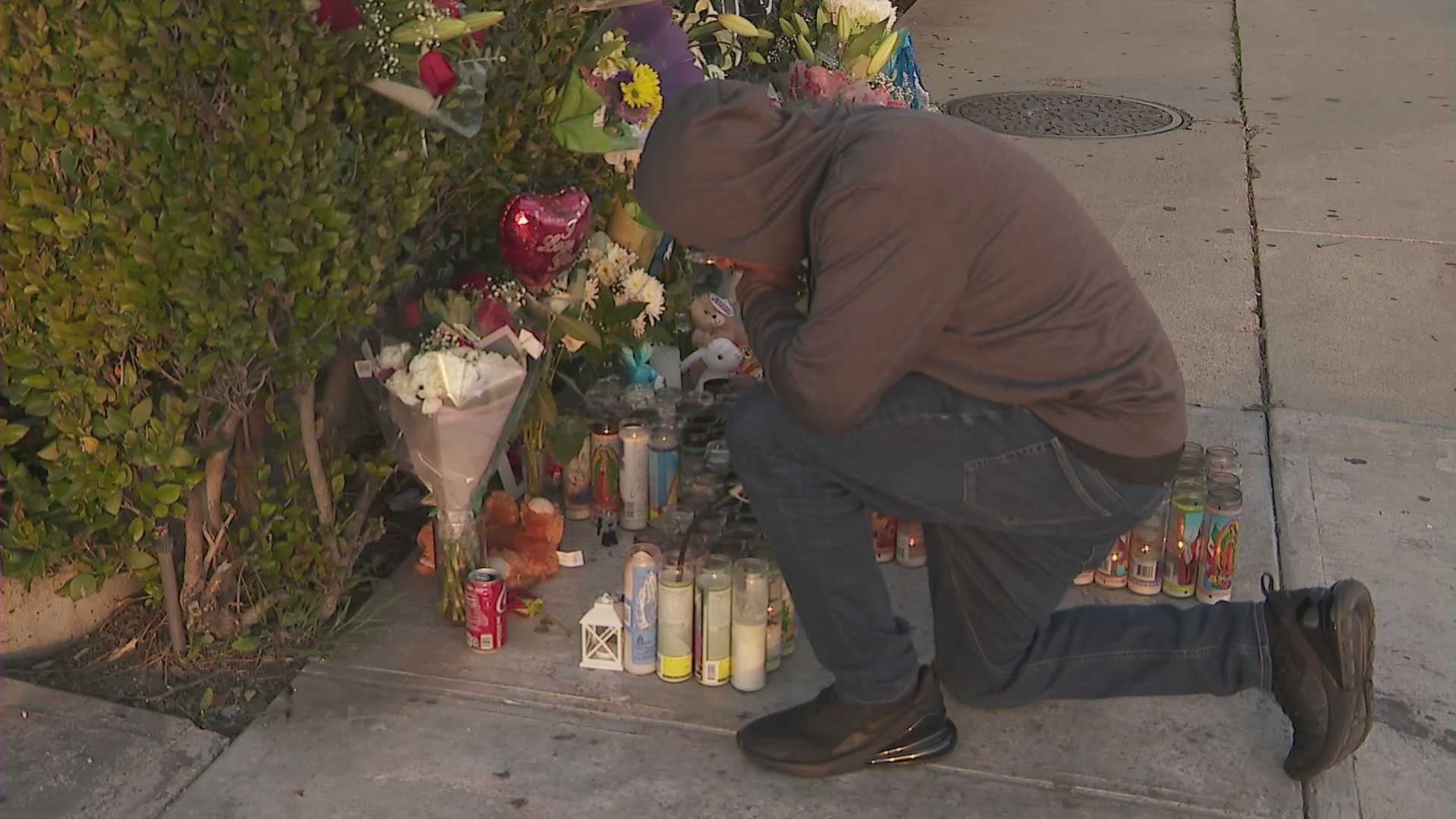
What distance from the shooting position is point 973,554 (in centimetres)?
281

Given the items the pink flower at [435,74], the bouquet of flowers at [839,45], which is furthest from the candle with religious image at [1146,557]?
the pink flower at [435,74]

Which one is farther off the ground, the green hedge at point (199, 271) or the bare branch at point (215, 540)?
the green hedge at point (199, 271)

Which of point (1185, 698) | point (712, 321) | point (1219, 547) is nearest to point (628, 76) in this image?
point (712, 321)

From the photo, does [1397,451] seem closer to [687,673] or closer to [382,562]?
[687,673]

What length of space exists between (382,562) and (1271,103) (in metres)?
5.73

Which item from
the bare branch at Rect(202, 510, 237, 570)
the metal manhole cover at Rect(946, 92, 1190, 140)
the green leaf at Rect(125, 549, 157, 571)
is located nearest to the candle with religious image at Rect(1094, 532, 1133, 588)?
the bare branch at Rect(202, 510, 237, 570)

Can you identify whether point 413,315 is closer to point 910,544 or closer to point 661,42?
point 661,42

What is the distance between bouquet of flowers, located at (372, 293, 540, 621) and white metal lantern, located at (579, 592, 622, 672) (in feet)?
1.06

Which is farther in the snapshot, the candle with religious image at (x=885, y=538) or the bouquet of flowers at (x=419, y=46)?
the candle with religious image at (x=885, y=538)

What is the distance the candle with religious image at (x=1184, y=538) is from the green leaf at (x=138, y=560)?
2128 millimetres

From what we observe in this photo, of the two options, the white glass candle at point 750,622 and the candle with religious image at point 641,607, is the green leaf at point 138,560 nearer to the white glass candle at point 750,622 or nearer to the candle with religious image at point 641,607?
the candle with religious image at point 641,607

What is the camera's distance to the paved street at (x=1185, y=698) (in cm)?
278

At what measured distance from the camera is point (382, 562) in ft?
11.7

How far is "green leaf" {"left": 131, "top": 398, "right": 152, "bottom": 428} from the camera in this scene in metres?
2.78
